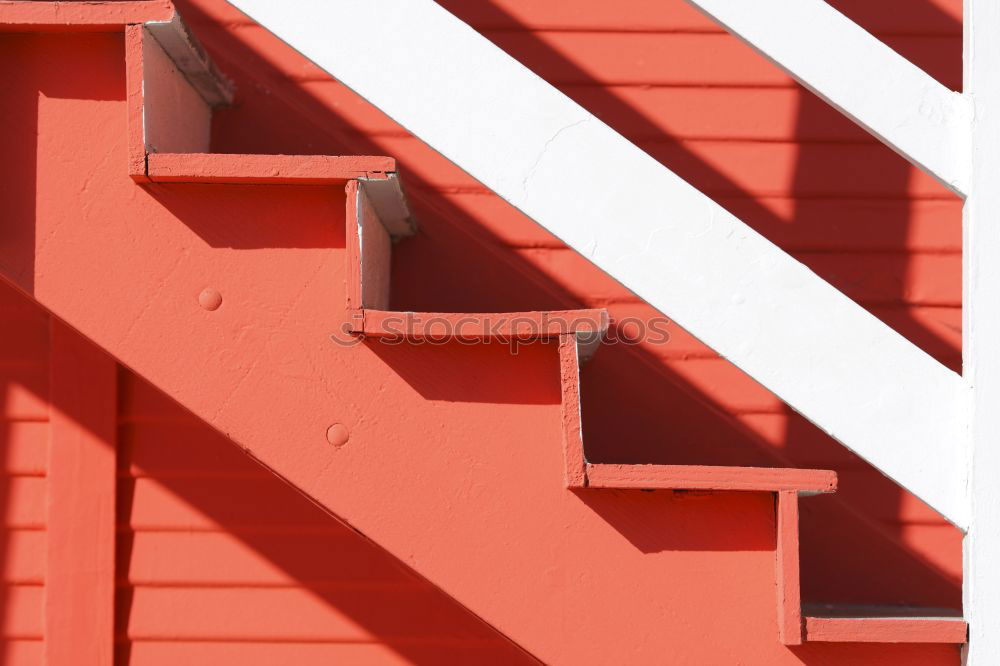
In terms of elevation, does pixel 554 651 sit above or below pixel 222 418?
below

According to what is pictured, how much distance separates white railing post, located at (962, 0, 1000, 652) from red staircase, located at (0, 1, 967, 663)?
0.21m

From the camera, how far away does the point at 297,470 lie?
1482mm

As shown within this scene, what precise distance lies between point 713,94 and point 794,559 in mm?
1501

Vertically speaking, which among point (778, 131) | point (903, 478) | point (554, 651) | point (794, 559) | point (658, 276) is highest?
point (778, 131)

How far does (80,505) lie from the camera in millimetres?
2479

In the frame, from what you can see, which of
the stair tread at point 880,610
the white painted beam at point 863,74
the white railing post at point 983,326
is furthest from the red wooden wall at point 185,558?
the white painted beam at point 863,74

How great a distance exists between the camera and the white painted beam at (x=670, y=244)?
143cm

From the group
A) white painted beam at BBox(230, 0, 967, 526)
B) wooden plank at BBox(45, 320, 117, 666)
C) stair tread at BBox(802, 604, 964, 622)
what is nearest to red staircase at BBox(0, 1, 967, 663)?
white painted beam at BBox(230, 0, 967, 526)

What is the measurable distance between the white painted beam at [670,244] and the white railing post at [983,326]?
0.14ft

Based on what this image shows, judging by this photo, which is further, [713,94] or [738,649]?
[713,94]

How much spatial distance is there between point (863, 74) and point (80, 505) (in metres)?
2.25

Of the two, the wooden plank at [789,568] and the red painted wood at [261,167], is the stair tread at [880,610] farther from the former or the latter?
the red painted wood at [261,167]

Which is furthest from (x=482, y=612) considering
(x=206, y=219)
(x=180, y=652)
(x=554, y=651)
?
(x=180, y=652)

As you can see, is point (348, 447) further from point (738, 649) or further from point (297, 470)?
point (738, 649)
